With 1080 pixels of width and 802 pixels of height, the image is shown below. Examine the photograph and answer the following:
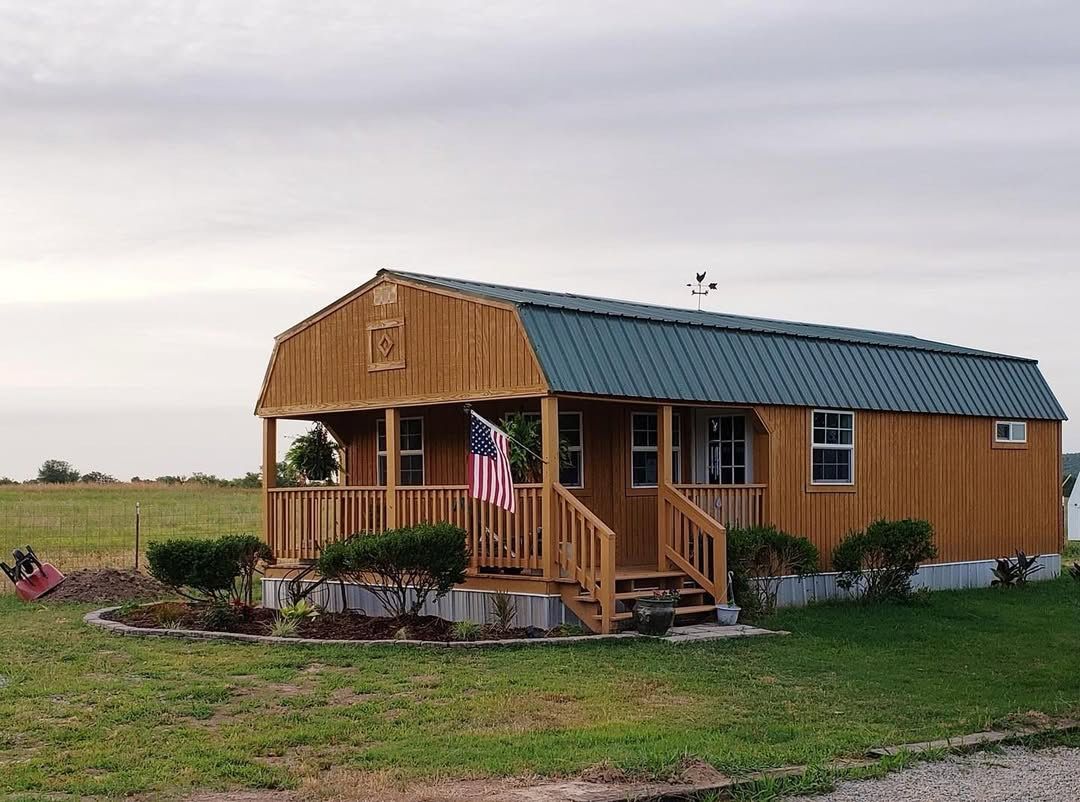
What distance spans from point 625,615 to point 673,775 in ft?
22.5

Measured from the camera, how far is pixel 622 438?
59.1 ft

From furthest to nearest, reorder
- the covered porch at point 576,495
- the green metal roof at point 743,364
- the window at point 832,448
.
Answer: the window at point 832,448 < the green metal roof at point 743,364 < the covered porch at point 576,495

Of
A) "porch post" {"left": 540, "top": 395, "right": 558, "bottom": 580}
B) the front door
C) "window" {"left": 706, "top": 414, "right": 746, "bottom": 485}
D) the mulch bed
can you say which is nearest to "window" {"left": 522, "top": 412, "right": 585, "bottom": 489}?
the front door

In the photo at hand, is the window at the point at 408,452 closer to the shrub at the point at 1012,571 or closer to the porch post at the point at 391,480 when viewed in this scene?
the porch post at the point at 391,480

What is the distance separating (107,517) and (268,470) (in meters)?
18.8

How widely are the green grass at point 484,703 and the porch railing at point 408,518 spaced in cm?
214

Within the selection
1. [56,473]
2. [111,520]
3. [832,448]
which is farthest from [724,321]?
[56,473]

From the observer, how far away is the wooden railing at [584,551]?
14.7 m

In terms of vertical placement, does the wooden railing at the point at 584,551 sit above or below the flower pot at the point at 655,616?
above

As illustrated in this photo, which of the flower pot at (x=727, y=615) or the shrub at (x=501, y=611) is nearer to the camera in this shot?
the shrub at (x=501, y=611)

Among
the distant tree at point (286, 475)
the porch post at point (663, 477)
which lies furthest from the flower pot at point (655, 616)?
the distant tree at point (286, 475)

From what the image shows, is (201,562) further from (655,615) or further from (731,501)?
(731,501)

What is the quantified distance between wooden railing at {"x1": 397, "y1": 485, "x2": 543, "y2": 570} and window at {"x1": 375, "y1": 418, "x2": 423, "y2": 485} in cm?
234

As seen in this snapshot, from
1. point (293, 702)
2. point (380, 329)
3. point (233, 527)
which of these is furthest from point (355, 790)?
point (233, 527)
